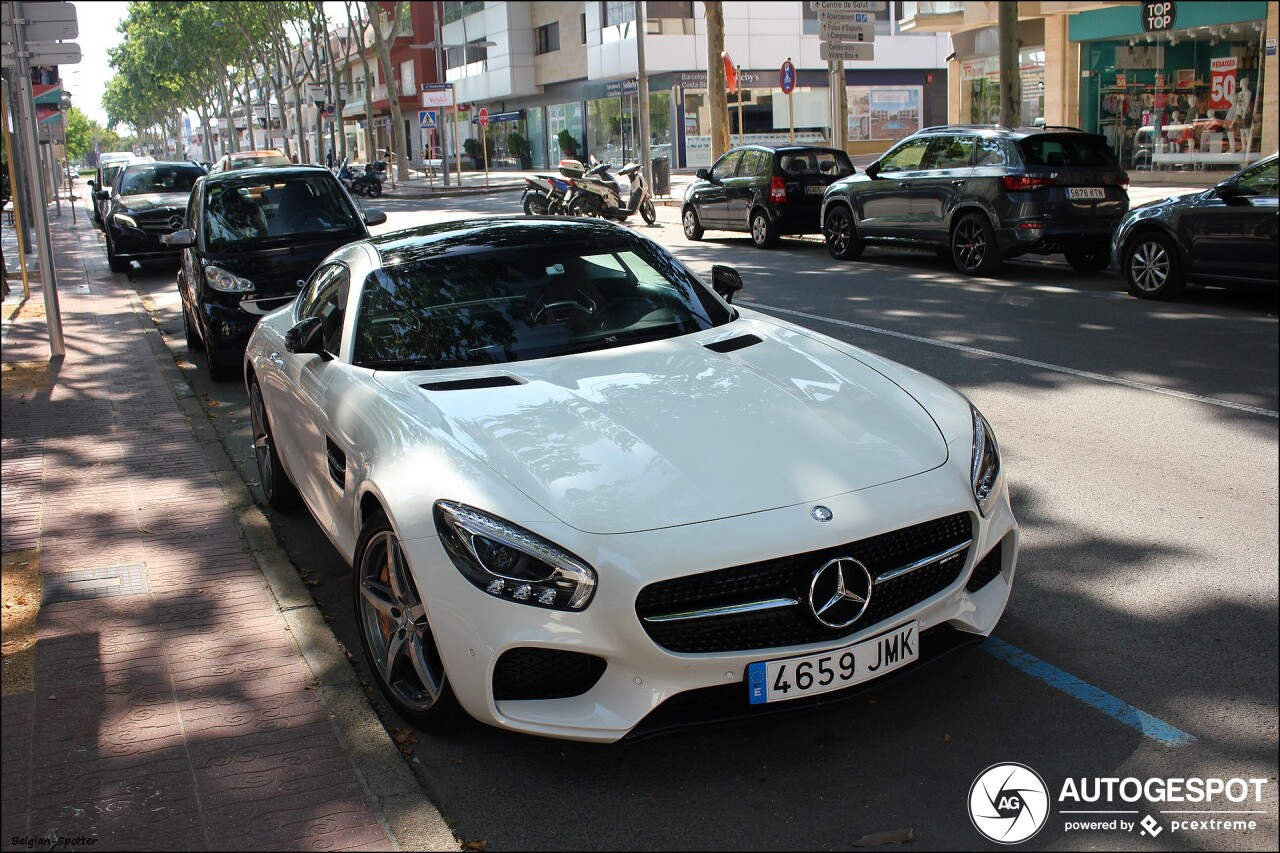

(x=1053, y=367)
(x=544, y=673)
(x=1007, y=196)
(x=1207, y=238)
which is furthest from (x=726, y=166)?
(x=544, y=673)

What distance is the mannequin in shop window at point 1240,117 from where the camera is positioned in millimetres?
24906

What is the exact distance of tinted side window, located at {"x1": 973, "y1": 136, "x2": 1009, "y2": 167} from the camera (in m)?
14.1

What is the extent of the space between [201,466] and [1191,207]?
9.17 meters

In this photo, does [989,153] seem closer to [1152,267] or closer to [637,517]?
[1152,267]

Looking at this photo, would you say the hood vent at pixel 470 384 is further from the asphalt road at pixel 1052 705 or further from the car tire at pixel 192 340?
the car tire at pixel 192 340

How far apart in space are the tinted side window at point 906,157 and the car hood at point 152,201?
410 inches

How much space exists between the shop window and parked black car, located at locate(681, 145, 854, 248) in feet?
136

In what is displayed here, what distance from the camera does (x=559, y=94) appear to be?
193 ft

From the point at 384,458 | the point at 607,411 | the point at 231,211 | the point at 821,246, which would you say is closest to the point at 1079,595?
the point at 607,411

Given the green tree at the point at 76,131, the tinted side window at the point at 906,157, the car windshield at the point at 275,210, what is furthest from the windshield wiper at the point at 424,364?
the green tree at the point at 76,131

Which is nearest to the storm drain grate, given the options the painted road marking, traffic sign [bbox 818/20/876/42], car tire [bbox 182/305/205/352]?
the painted road marking

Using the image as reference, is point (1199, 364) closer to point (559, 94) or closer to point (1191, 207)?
point (1191, 207)

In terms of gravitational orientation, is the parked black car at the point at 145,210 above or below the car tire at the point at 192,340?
above

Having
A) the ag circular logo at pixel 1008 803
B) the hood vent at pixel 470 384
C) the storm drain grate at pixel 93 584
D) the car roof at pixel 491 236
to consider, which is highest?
the car roof at pixel 491 236
